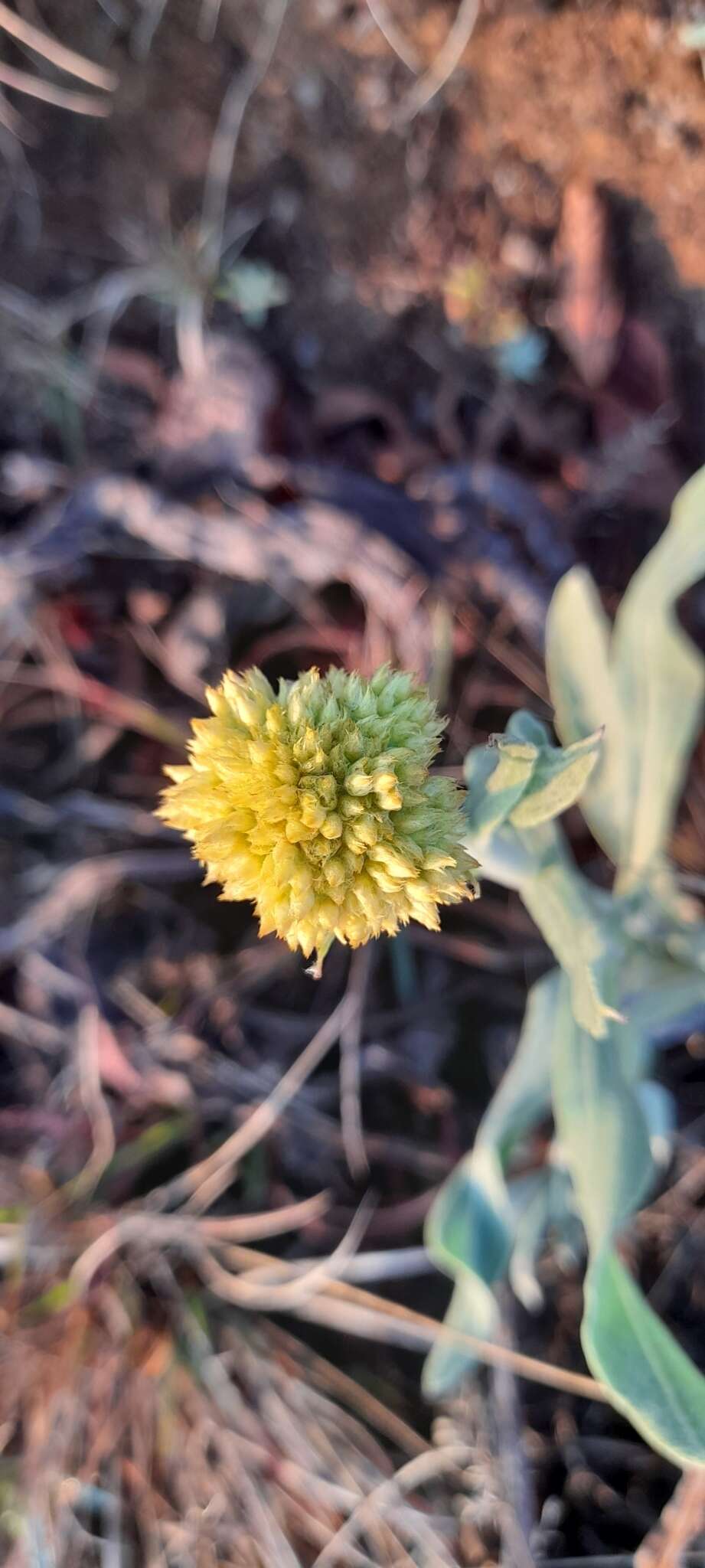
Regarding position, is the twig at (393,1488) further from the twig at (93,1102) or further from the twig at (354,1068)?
the twig at (93,1102)

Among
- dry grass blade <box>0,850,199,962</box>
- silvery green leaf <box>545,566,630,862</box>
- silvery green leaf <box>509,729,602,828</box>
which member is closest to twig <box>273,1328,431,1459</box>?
dry grass blade <box>0,850,199,962</box>

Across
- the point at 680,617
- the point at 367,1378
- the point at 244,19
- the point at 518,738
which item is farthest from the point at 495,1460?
the point at 244,19

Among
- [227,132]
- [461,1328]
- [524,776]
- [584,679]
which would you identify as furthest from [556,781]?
[227,132]

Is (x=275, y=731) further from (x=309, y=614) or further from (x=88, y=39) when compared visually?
(x=88, y=39)

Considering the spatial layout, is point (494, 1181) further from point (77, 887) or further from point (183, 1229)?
point (77, 887)

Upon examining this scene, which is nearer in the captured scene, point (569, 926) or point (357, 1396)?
point (569, 926)

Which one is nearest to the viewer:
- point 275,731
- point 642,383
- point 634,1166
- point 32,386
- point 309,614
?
point 275,731

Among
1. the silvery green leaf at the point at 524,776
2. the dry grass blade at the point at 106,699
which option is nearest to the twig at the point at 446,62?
the dry grass blade at the point at 106,699
